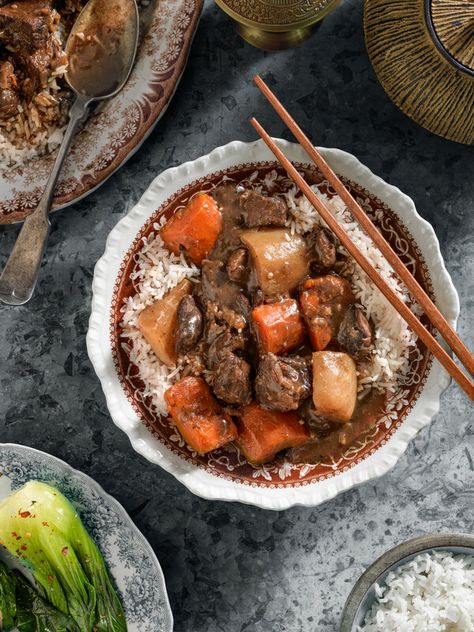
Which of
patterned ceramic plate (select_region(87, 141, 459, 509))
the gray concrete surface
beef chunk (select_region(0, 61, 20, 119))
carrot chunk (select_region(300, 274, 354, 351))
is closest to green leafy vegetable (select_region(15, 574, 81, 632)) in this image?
the gray concrete surface

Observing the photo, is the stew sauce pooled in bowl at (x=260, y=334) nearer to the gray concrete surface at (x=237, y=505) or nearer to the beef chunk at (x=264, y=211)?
the beef chunk at (x=264, y=211)

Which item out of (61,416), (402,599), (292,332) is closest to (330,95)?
(292,332)

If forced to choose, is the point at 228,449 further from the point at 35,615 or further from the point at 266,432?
the point at 35,615

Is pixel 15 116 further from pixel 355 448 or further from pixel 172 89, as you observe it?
pixel 355 448

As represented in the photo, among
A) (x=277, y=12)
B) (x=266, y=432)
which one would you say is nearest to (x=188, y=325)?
(x=266, y=432)

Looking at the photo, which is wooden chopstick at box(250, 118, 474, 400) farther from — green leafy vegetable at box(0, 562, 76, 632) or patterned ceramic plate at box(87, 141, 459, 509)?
green leafy vegetable at box(0, 562, 76, 632)

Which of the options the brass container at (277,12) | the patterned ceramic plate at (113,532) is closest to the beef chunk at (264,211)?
the brass container at (277,12)
